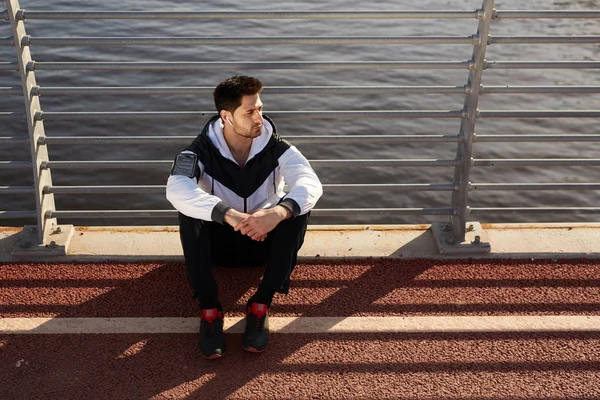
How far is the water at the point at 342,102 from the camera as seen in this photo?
8.45 m

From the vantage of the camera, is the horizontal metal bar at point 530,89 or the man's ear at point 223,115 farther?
the horizontal metal bar at point 530,89

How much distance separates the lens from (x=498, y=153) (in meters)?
9.04

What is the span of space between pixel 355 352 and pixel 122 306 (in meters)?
1.38

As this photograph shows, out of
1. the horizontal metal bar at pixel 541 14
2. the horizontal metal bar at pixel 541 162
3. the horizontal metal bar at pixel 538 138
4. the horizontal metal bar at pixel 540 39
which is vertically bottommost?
the horizontal metal bar at pixel 541 162

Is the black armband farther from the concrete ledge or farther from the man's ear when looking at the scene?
the concrete ledge

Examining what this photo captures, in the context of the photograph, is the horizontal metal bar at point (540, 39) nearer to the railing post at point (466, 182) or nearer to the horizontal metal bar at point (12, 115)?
the railing post at point (466, 182)

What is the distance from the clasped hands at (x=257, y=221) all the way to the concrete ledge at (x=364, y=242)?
0.96 meters

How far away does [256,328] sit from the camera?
160 inches

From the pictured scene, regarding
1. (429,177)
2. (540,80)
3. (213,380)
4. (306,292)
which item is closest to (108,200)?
(429,177)

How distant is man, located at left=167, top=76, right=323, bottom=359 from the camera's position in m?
4.00

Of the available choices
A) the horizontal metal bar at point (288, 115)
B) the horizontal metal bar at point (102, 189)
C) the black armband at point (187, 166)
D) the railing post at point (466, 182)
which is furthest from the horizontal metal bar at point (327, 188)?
the black armband at point (187, 166)

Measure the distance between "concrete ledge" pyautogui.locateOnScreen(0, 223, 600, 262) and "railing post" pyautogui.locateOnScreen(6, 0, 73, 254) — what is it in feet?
0.24

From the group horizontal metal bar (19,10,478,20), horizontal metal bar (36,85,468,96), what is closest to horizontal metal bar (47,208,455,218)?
horizontal metal bar (36,85,468,96)

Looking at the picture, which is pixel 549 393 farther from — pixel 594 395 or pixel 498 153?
pixel 498 153
